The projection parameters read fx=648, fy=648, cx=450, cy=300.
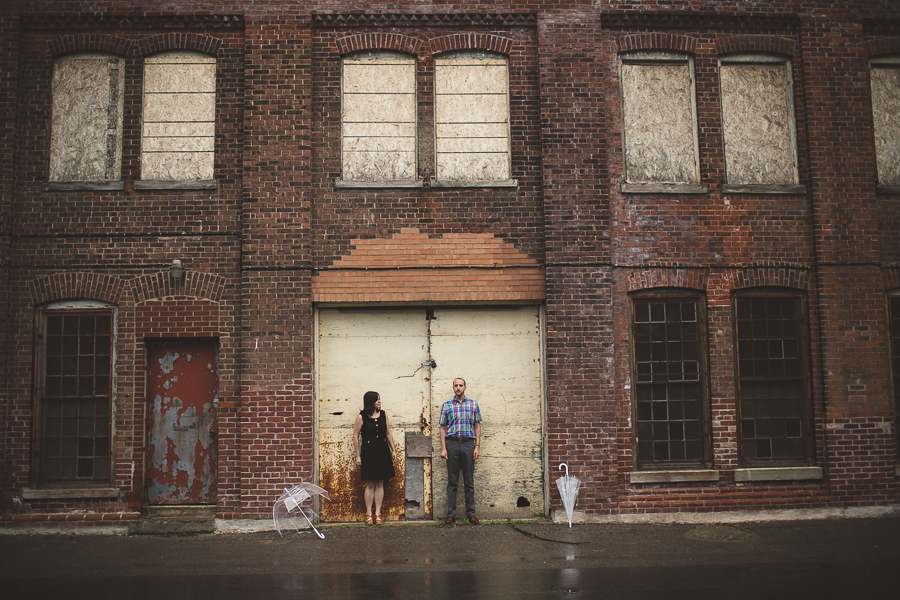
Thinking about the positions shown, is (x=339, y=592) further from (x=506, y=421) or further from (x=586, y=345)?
(x=586, y=345)

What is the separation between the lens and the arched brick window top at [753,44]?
9289mm

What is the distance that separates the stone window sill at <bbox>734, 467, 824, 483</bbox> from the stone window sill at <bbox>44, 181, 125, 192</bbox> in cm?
928

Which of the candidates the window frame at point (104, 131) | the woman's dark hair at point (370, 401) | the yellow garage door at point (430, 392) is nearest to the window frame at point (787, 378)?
the yellow garage door at point (430, 392)

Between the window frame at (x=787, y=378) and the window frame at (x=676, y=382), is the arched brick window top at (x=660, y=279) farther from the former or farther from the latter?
the window frame at (x=787, y=378)

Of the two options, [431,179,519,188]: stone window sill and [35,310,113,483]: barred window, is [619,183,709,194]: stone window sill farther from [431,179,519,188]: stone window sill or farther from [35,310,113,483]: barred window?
[35,310,113,483]: barred window

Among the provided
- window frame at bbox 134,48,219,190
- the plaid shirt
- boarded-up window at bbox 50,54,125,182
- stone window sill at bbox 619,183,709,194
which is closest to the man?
the plaid shirt

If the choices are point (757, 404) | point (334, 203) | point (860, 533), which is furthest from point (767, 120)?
point (334, 203)

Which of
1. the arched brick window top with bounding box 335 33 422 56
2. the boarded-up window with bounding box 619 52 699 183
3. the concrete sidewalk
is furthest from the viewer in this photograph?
the boarded-up window with bounding box 619 52 699 183

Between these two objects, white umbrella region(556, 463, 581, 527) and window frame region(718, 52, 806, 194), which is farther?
window frame region(718, 52, 806, 194)

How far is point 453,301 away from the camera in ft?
29.1

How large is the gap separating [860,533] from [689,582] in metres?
3.32

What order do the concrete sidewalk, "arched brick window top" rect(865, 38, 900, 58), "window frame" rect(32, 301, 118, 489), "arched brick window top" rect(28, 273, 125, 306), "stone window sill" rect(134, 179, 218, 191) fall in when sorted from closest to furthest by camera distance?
1. the concrete sidewalk
2. "window frame" rect(32, 301, 118, 489)
3. "arched brick window top" rect(28, 273, 125, 306)
4. "stone window sill" rect(134, 179, 218, 191)
5. "arched brick window top" rect(865, 38, 900, 58)

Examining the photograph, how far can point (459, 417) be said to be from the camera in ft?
27.9

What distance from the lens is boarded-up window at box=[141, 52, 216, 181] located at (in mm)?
8992
